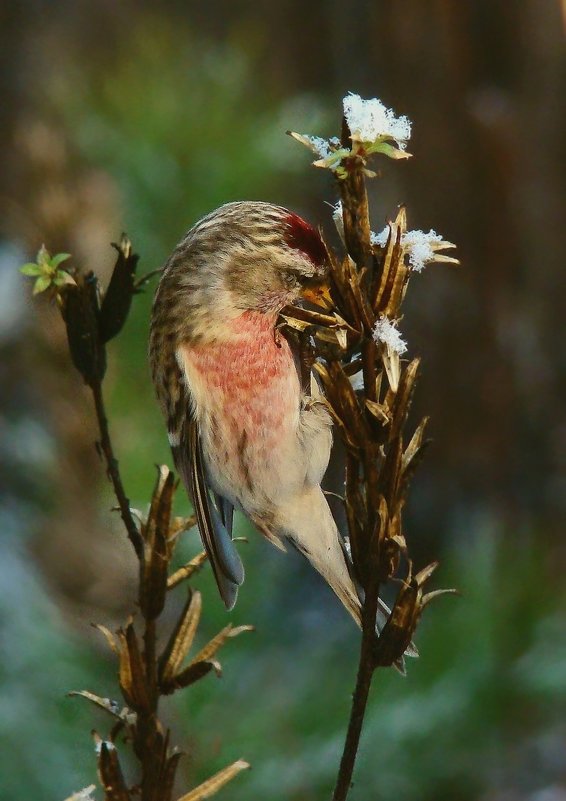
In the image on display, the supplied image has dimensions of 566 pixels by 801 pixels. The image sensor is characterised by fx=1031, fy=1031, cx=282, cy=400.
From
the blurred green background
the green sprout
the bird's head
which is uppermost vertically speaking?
the blurred green background

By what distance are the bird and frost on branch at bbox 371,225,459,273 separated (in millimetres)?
74

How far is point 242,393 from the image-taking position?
450 mm

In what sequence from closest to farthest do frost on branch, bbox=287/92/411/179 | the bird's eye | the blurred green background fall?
1. frost on branch, bbox=287/92/411/179
2. the bird's eye
3. the blurred green background

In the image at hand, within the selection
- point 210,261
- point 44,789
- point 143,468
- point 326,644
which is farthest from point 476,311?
point 210,261

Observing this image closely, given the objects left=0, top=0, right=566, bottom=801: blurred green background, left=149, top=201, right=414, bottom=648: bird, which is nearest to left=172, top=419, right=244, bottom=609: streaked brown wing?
left=149, top=201, right=414, bottom=648: bird

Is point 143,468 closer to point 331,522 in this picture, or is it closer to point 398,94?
point 331,522

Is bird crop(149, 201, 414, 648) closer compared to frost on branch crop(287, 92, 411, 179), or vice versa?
frost on branch crop(287, 92, 411, 179)

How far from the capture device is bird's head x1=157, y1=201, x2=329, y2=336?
374 millimetres

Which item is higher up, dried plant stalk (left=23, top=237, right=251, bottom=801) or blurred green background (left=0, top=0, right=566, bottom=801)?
blurred green background (left=0, top=0, right=566, bottom=801)

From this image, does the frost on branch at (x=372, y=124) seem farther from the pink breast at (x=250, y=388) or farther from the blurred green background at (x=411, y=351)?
the blurred green background at (x=411, y=351)

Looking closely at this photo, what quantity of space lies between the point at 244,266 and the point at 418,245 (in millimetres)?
127

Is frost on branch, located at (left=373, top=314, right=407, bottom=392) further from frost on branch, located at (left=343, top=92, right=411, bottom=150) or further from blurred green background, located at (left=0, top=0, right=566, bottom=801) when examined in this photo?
blurred green background, located at (left=0, top=0, right=566, bottom=801)

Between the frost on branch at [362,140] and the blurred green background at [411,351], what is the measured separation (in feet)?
1.25

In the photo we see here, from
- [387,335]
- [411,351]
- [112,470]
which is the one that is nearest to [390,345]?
[387,335]
